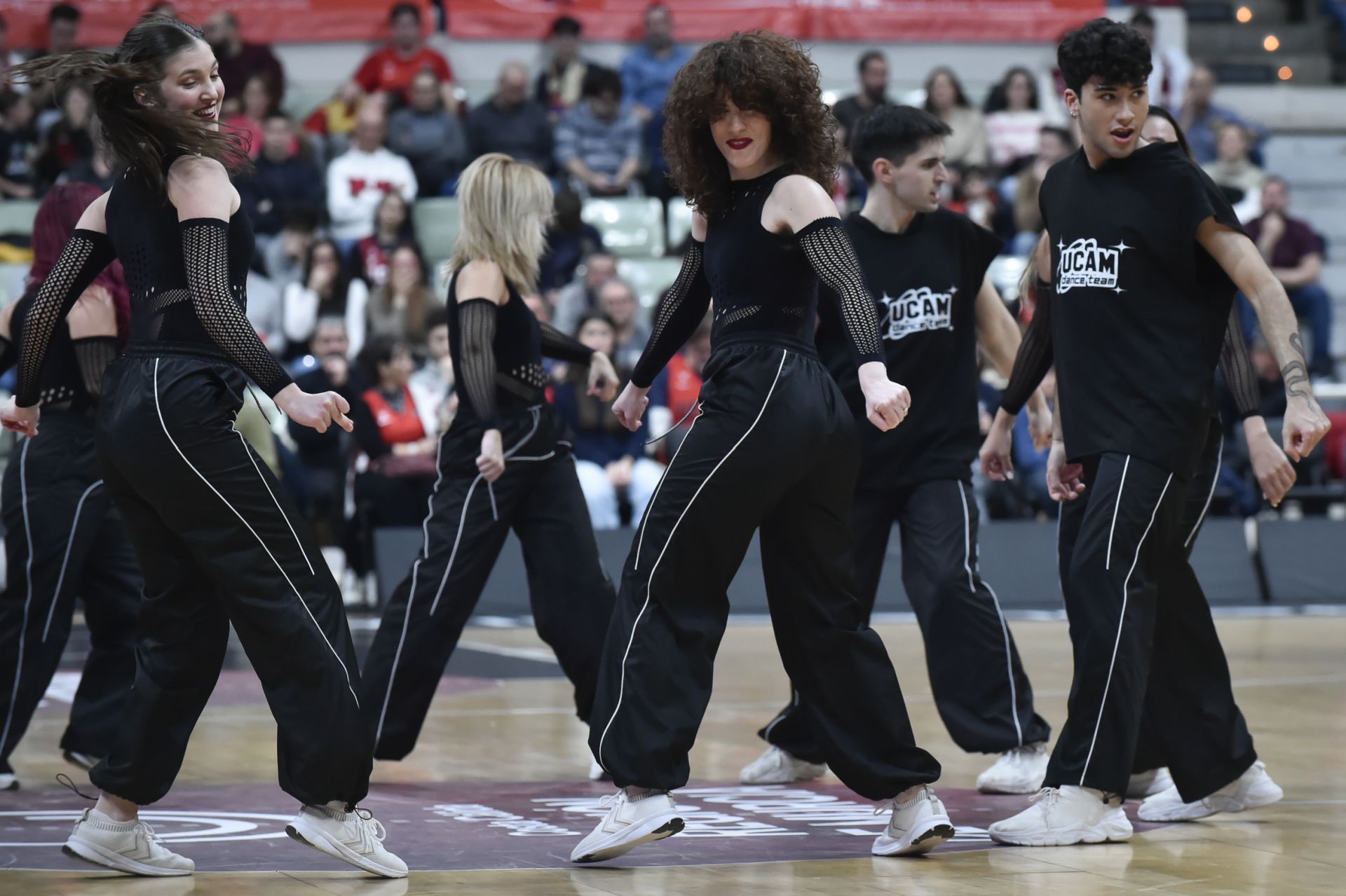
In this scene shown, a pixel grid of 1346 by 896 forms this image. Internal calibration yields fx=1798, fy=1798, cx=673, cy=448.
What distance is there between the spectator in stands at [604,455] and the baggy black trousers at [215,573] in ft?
22.6

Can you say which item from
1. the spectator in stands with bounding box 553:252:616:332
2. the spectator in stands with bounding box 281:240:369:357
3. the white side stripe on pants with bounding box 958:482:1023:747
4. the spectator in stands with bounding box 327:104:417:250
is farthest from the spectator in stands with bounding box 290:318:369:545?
the white side stripe on pants with bounding box 958:482:1023:747

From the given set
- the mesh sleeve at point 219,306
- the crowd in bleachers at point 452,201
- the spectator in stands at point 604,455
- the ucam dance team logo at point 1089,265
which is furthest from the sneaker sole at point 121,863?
the spectator in stands at point 604,455

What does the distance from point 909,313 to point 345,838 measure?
2.54 metres

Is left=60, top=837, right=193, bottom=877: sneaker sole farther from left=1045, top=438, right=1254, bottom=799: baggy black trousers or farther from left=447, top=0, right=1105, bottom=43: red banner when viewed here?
left=447, top=0, right=1105, bottom=43: red banner

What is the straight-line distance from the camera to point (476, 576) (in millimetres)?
5797

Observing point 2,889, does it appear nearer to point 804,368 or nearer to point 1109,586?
point 804,368

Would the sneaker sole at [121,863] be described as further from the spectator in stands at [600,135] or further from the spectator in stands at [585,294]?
the spectator in stands at [600,135]

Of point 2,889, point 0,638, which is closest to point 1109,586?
point 2,889

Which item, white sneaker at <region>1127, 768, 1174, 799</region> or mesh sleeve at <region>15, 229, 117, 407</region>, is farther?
white sneaker at <region>1127, 768, 1174, 799</region>

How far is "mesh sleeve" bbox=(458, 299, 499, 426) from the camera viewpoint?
5.70 meters

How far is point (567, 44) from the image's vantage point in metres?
15.5

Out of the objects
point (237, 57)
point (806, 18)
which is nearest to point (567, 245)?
point (237, 57)

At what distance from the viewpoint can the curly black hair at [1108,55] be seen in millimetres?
4594

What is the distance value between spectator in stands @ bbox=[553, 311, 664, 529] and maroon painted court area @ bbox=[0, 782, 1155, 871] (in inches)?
223
